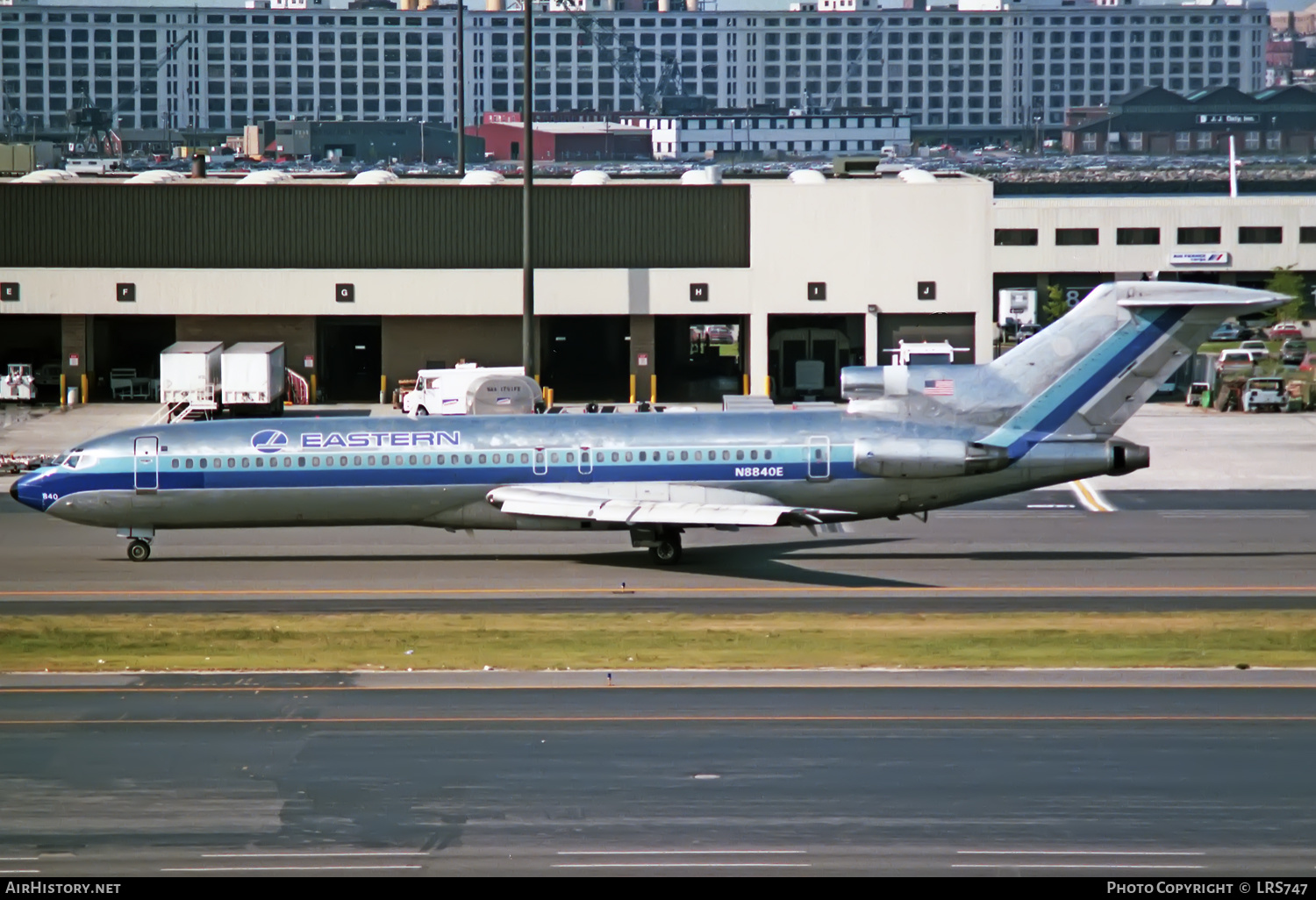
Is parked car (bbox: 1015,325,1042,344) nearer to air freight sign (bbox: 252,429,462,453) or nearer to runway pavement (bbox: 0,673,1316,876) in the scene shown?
air freight sign (bbox: 252,429,462,453)

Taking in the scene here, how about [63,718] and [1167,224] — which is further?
[1167,224]

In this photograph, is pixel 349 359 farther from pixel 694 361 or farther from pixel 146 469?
pixel 146 469

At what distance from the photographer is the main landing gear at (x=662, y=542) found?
35625 mm

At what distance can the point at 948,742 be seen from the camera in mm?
20859

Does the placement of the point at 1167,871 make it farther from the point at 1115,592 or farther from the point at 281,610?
the point at 281,610

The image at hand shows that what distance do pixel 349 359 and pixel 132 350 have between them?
931 cm

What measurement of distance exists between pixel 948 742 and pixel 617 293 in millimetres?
46620

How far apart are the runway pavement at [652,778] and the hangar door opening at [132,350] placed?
4564 cm

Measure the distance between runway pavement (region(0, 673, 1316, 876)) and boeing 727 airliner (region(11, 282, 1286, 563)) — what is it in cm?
1098

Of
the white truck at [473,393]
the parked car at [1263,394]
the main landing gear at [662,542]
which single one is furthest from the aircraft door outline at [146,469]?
the parked car at [1263,394]

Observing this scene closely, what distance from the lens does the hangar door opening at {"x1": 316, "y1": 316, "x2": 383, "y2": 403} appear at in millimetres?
69000

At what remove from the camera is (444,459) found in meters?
35.6
